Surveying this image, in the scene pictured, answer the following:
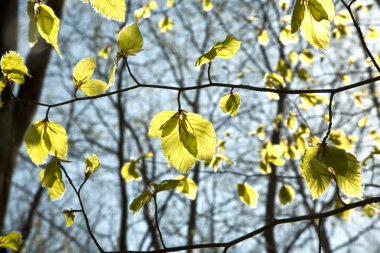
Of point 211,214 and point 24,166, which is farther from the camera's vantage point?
point 24,166

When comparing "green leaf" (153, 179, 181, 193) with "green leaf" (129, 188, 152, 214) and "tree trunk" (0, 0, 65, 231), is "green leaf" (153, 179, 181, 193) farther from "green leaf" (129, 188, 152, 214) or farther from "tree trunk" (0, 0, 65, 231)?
"tree trunk" (0, 0, 65, 231)

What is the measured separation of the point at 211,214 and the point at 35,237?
164 inches

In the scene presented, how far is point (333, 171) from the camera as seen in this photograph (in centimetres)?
69

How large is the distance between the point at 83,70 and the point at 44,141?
0.15m

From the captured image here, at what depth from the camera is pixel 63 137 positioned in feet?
2.47

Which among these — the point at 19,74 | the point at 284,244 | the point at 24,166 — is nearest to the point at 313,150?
the point at 19,74

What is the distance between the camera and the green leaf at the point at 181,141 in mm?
687

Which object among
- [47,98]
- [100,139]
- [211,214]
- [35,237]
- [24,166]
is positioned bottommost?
[35,237]

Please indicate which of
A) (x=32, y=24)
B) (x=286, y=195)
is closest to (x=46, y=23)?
(x=32, y=24)

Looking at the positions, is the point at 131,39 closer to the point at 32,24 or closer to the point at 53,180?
the point at 32,24

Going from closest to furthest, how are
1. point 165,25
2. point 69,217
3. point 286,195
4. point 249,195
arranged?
point 69,217, point 249,195, point 286,195, point 165,25

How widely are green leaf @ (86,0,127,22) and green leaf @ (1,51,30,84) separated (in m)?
0.20

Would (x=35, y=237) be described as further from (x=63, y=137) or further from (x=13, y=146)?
(x=63, y=137)

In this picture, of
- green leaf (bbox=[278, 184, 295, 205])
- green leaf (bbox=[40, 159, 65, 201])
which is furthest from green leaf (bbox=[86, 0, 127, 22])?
green leaf (bbox=[278, 184, 295, 205])
